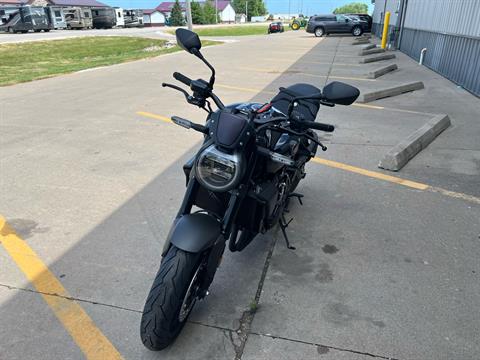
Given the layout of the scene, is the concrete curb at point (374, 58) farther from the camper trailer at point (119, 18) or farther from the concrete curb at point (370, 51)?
the camper trailer at point (119, 18)

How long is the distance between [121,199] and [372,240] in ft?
8.41

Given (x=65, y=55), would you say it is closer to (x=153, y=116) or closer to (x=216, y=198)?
(x=153, y=116)

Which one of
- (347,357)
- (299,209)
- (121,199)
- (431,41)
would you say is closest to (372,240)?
(299,209)

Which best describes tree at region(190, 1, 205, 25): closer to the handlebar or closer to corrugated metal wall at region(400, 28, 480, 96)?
corrugated metal wall at region(400, 28, 480, 96)

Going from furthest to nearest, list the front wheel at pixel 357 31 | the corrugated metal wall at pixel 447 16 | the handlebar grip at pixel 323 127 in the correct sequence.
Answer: the front wheel at pixel 357 31 < the corrugated metal wall at pixel 447 16 < the handlebar grip at pixel 323 127

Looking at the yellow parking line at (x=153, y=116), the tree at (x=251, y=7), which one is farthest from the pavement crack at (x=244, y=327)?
the tree at (x=251, y=7)

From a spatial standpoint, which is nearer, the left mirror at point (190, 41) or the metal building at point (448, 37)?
the left mirror at point (190, 41)

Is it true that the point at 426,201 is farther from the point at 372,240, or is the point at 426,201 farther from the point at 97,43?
the point at 97,43

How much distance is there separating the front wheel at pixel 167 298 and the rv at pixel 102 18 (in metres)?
51.5

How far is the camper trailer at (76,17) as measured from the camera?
45.1m

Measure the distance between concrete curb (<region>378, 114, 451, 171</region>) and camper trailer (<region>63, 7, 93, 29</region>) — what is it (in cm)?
4760

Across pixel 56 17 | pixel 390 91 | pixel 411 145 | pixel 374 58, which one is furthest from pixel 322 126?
pixel 56 17

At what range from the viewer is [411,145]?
534 centimetres

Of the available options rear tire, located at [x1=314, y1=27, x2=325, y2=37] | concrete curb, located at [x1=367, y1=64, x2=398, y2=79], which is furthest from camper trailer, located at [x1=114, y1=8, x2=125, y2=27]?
concrete curb, located at [x1=367, y1=64, x2=398, y2=79]
